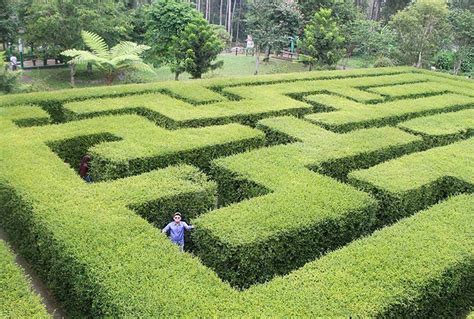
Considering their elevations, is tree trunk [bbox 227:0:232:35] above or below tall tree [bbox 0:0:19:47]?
above

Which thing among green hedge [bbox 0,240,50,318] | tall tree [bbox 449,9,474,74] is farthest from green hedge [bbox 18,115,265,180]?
tall tree [bbox 449,9,474,74]

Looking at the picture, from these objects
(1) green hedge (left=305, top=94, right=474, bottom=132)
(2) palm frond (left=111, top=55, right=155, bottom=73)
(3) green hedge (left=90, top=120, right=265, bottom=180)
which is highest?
(2) palm frond (left=111, top=55, right=155, bottom=73)

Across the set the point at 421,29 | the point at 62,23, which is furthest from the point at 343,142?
the point at 421,29

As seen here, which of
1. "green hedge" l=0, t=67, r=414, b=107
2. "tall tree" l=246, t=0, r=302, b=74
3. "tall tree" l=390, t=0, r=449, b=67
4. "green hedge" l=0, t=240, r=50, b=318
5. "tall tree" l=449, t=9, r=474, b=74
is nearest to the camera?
"green hedge" l=0, t=240, r=50, b=318

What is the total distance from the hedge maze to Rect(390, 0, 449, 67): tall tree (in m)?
14.3

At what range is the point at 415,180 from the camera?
1013 cm

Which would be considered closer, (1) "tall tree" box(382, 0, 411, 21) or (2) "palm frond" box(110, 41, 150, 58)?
(2) "palm frond" box(110, 41, 150, 58)

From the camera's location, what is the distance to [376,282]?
6660 millimetres

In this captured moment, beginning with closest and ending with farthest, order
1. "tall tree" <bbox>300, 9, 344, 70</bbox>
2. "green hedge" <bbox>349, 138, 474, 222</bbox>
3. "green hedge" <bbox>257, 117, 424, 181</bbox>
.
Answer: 1. "green hedge" <bbox>349, 138, 474, 222</bbox>
2. "green hedge" <bbox>257, 117, 424, 181</bbox>
3. "tall tree" <bbox>300, 9, 344, 70</bbox>

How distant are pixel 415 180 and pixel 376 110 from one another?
585 cm

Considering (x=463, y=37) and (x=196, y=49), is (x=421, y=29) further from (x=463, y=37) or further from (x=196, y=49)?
(x=196, y=49)

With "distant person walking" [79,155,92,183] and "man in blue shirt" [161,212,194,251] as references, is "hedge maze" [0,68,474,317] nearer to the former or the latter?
"distant person walking" [79,155,92,183]

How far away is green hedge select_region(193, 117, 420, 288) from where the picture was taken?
756 cm

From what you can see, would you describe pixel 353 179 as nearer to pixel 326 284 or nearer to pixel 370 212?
pixel 370 212
